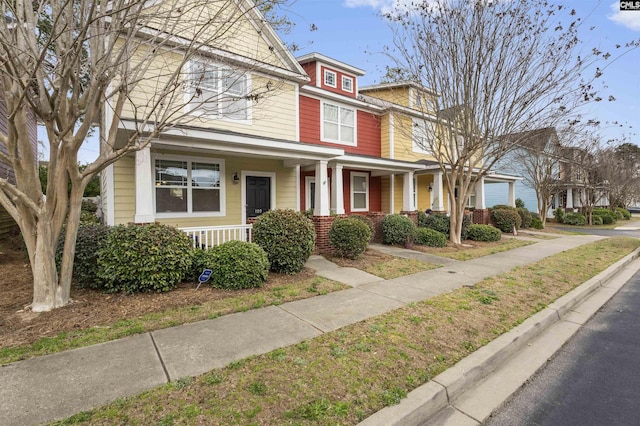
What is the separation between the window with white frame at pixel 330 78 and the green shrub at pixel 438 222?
7.10m

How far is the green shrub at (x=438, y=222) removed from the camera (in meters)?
12.5

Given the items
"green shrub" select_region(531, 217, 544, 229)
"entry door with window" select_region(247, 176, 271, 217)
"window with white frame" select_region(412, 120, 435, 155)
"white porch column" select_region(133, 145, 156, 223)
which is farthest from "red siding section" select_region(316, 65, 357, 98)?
"green shrub" select_region(531, 217, 544, 229)

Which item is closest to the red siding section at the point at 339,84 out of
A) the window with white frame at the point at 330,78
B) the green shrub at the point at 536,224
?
the window with white frame at the point at 330,78

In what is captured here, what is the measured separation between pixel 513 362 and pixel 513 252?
306 inches

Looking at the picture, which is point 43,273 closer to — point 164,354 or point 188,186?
point 164,354

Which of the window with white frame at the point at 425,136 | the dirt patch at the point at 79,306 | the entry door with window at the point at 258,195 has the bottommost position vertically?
the dirt patch at the point at 79,306

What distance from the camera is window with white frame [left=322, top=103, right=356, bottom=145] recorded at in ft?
40.2

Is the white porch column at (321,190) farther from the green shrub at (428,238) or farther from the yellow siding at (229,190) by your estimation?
the green shrub at (428,238)

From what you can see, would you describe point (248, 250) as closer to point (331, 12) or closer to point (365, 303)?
point (365, 303)

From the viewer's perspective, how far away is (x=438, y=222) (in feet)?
41.2

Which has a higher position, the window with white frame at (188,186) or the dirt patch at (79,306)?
the window with white frame at (188,186)

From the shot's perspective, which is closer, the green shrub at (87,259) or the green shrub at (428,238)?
the green shrub at (87,259)

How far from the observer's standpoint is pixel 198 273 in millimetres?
5930

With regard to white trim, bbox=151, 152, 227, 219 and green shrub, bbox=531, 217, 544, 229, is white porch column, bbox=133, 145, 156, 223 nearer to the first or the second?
white trim, bbox=151, 152, 227, 219
